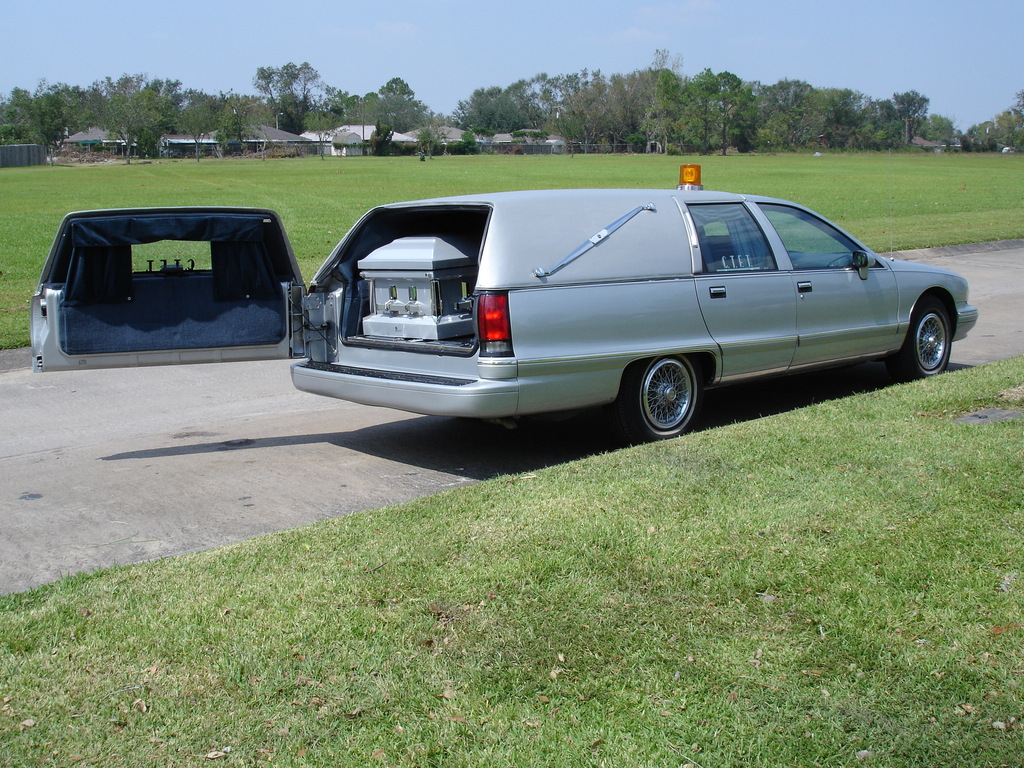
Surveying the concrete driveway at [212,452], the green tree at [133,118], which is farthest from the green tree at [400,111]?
the concrete driveway at [212,452]

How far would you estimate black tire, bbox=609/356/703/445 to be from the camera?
6.75 metres

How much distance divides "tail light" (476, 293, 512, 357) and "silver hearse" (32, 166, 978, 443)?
1 centimetres

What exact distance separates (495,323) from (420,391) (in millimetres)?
648

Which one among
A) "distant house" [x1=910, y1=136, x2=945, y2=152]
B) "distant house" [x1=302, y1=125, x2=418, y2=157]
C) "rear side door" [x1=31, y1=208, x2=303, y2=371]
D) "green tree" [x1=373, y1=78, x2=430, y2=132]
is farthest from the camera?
"green tree" [x1=373, y1=78, x2=430, y2=132]

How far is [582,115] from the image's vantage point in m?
168

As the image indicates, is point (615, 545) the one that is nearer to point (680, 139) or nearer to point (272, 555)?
point (272, 555)

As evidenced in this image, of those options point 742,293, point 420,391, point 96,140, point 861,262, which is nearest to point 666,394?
point 742,293

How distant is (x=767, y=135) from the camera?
439 ft

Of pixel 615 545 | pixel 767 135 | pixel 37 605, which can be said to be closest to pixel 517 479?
pixel 615 545

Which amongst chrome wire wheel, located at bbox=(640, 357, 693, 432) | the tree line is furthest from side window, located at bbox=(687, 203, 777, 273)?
the tree line

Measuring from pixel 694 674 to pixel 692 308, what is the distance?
12.5 ft

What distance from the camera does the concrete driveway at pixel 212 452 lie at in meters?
5.44

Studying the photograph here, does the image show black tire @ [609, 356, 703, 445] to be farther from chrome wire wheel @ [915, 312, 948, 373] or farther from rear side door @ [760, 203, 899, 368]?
chrome wire wheel @ [915, 312, 948, 373]

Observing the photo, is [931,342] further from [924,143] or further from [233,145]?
[924,143]
